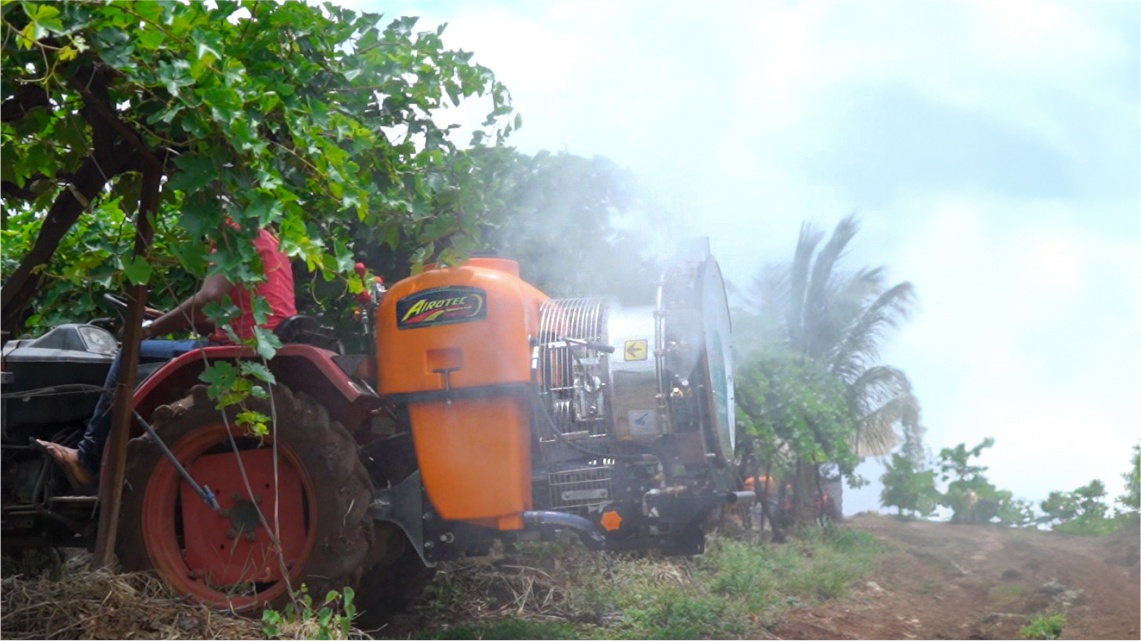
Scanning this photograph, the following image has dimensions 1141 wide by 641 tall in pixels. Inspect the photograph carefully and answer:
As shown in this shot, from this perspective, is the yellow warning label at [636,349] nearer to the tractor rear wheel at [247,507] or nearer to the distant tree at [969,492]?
the tractor rear wheel at [247,507]

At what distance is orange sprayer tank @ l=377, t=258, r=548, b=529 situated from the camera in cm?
527

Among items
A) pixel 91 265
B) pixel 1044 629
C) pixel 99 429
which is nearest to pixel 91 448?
pixel 99 429

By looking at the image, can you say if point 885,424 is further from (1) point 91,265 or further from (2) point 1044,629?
(1) point 91,265

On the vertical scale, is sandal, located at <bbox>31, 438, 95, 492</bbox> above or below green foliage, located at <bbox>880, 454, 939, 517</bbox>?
above

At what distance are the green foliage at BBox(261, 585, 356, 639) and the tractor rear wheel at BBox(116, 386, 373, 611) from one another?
0.21 meters

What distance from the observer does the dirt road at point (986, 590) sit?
7984 mm

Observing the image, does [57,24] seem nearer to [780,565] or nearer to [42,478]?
[42,478]

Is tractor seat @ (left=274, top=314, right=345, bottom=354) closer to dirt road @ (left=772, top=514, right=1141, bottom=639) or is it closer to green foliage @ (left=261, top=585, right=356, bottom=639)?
green foliage @ (left=261, top=585, right=356, bottom=639)

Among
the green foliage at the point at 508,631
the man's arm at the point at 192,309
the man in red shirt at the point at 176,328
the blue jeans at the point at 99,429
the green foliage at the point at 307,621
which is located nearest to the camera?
the green foliage at the point at 307,621

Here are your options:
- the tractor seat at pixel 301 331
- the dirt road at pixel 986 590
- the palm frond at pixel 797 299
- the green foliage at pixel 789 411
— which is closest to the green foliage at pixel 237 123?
→ the tractor seat at pixel 301 331

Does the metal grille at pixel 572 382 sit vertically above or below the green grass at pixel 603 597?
above

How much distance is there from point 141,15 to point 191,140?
0.48 m

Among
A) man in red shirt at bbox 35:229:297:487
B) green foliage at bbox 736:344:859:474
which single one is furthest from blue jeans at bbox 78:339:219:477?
green foliage at bbox 736:344:859:474

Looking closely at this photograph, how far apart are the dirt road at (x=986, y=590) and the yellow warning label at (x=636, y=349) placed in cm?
241
